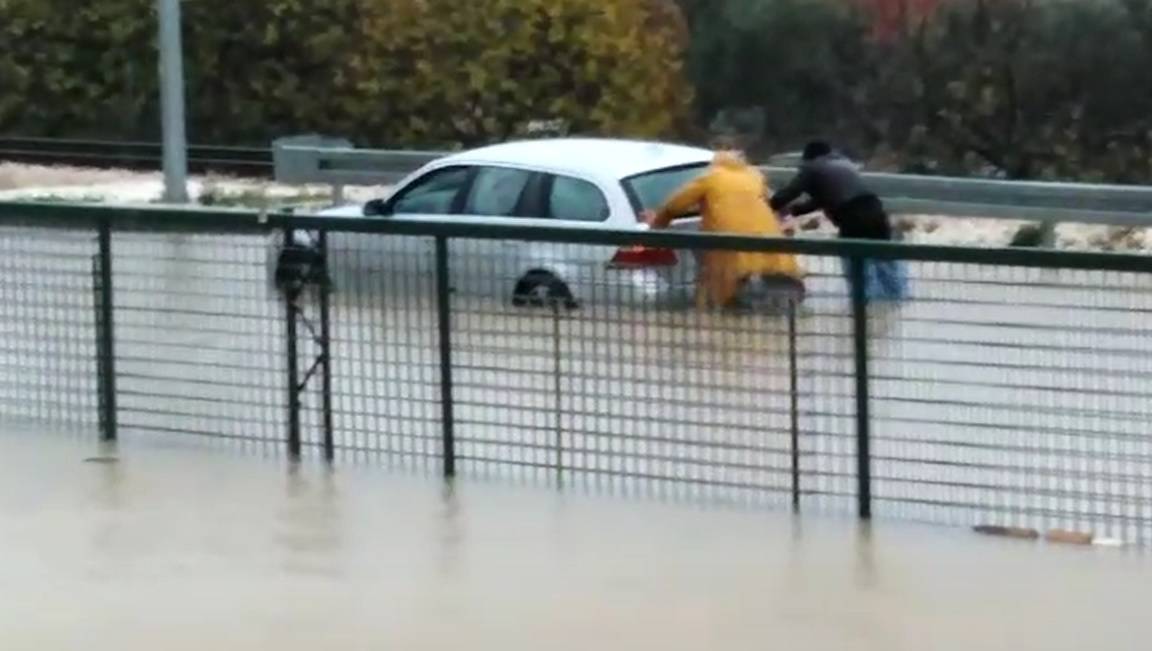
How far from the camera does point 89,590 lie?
9.89 m

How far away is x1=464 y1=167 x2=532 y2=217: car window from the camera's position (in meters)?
18.5

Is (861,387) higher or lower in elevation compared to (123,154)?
lower

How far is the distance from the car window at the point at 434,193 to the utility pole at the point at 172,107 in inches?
291

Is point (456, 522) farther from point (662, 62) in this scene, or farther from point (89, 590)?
point (662, 62)

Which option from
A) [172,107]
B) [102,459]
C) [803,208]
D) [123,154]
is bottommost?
[102,459]

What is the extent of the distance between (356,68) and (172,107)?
Answer: 541cm

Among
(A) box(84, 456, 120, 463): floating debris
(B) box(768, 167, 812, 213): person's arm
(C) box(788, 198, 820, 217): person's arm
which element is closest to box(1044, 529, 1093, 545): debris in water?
(A) box(84, 456, 120, 463): floating debris

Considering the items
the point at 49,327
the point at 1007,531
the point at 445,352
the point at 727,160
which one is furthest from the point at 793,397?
the point at 727,160

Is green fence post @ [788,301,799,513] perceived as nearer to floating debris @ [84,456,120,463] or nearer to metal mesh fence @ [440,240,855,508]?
metal mesh fence @ [440,240,855,508]

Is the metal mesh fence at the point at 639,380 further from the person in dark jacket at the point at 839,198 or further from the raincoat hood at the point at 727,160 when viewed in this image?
the person in dark jacket at the point at 839,198

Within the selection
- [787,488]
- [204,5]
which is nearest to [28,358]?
[787,488]

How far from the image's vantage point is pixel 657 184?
18312mm

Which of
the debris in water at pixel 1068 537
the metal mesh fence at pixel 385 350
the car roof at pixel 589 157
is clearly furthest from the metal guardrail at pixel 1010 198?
the debris in water at pixel 1068 537

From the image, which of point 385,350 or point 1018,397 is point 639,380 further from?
point 1018,397
